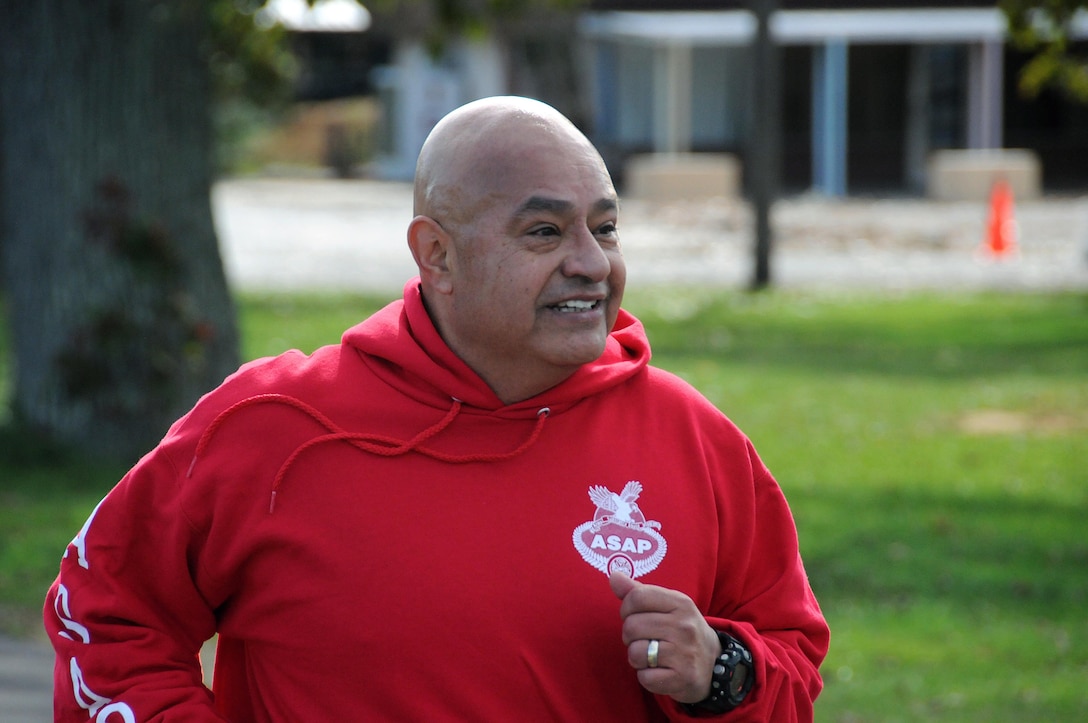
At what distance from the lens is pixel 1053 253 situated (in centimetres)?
1897

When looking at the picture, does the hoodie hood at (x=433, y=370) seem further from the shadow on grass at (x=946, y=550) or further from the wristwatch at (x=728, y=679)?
the shadow on grass at (x=946, y=550)

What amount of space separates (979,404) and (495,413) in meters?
8.39

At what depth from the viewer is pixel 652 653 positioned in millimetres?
2057

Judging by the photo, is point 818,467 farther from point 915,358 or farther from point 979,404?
point 915,358

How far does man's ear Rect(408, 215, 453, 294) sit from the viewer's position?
2.27m

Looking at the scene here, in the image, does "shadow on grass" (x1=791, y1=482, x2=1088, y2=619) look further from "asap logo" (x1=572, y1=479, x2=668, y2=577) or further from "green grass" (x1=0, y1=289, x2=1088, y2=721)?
"asap logo" (x1=572, y1=479, x2=668, y2=577)

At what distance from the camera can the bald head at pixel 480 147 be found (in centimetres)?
221

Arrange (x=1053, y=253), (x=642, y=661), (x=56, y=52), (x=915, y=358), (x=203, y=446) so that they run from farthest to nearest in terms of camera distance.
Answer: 1. (x=1053, y=253)
2. (x=915, y=358)
3. (x=56, y=52)
4. (x=203, y=446)
5. (x=642, y=661)

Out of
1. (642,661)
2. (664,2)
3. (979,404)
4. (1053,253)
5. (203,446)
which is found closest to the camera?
(642,661)

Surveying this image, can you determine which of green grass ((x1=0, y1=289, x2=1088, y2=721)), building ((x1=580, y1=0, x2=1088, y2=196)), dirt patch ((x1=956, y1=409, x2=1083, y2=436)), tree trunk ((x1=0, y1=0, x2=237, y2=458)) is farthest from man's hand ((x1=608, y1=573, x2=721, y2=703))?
building ((x1=580, y1=0, x2=1088, y2=196))

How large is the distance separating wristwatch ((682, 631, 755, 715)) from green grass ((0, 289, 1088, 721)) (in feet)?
9.07

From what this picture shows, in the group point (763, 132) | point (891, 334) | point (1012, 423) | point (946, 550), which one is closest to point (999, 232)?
point (763, 132)

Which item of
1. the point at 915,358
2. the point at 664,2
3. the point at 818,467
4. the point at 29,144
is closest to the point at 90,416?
the point at 29,144

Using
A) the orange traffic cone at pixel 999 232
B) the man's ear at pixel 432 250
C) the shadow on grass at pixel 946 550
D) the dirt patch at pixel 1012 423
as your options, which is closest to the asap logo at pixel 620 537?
the man's ear at pixel 432 250
